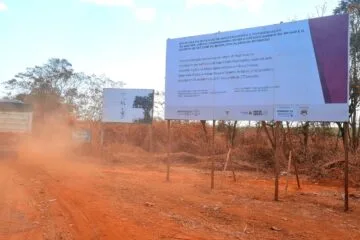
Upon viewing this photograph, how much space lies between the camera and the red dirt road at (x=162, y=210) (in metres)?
6.53

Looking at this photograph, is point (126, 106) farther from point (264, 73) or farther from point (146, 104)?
point (264, 73)

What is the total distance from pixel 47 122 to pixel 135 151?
673 centimetres

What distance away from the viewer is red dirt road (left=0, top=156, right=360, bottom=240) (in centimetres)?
653

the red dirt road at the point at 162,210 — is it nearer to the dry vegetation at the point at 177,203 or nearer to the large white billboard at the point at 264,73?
the dry vegetation at the point at 177,203

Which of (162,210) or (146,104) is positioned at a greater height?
(146,104)

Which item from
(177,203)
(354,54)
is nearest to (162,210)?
(177,203)

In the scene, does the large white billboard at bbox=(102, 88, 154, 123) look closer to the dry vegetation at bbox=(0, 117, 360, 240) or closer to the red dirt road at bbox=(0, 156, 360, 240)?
the dry vegetation at bbox=(0, 117, 360, 240)

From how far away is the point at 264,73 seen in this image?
9992mm

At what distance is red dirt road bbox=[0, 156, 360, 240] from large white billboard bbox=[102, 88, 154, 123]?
6.36 m

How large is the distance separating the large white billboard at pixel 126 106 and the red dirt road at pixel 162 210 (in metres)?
6.36

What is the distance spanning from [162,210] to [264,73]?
4.00 m

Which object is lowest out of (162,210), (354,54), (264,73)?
(162,210)

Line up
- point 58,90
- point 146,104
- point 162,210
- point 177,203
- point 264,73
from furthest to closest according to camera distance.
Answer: point 58,90
point 146,104
point 264,73
point 177,203
point 162,210

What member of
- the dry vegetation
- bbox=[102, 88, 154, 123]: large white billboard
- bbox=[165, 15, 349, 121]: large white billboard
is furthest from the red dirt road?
bbox=[102, 88, 154, 123]: large white billboard
